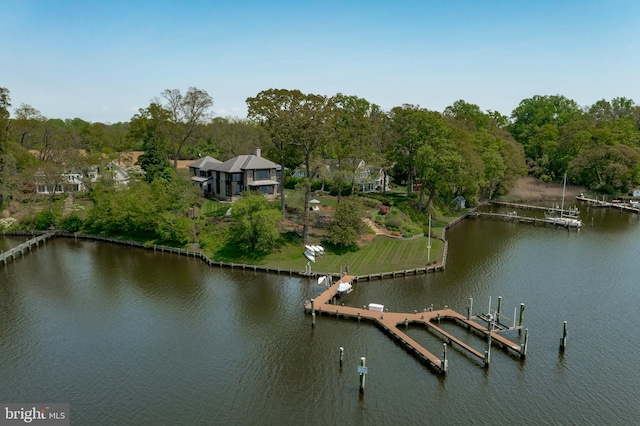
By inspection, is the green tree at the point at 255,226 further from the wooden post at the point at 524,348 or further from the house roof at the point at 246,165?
the wooden post at the point at 524,348

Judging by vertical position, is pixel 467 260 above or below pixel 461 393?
above

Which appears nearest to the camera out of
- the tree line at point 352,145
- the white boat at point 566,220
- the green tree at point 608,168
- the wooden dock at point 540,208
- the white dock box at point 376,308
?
the white dock box at point 376,308

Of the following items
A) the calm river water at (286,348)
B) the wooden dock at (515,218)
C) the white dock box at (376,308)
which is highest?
the wooden dock at (515,218)

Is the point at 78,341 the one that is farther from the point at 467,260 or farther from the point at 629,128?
the point at 629,128

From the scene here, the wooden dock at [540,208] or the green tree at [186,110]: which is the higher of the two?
the green tree at [186,110]

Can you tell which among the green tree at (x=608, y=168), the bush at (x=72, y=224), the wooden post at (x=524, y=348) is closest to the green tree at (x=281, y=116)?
the bush at (x=72, y=224)

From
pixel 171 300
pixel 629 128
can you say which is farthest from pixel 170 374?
pixel 629 128

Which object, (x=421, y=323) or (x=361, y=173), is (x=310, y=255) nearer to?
(x=421, y=323)
